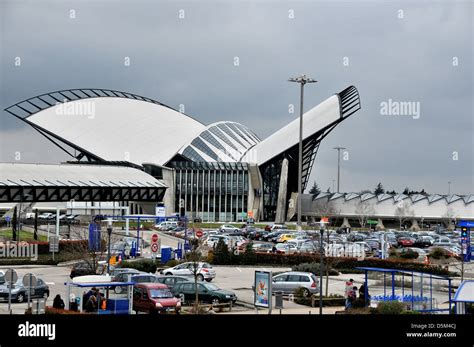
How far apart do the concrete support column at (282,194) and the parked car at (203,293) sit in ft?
234

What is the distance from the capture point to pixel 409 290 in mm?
20797

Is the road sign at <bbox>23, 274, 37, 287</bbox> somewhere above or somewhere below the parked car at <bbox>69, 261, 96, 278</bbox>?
above

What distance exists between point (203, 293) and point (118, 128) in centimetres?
7211

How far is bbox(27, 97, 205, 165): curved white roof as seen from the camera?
91438 millimetres

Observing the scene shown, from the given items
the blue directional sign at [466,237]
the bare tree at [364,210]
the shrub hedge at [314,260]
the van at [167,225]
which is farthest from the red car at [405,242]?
the bare tree at [364,210]

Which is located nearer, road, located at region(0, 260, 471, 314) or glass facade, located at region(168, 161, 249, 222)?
road, located at region(0, 260, 471, 314)

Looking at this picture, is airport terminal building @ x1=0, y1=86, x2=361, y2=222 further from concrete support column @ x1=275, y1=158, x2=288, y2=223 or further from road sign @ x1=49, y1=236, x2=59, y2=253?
road sign @ x1=49, y1=236, x2=59, y2=253

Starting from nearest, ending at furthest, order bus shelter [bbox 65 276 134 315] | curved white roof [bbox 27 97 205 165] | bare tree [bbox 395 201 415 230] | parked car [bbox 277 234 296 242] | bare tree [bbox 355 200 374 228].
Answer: bus shelter [bbox 65 276 134 315] < parked car [bbox 277 234 296 242] < curved white roof [bbox 27 97 205 165] < bare tree [bbox 395 201 415 230] < bare tree [bbox 355 200 374 228]

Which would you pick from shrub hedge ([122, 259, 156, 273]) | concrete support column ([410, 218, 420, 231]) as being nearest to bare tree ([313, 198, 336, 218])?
concrete support column ([410, 218, 420, 231])

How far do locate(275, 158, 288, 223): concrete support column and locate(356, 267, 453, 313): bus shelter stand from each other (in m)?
73.0

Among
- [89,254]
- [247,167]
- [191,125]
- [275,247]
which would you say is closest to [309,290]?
[89,254]

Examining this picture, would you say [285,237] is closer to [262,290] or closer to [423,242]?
[423,242]

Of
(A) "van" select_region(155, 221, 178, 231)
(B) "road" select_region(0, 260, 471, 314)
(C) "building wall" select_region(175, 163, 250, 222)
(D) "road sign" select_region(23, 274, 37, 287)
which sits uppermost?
(C) "building wall" select_region(175, 163, 250, 222)
